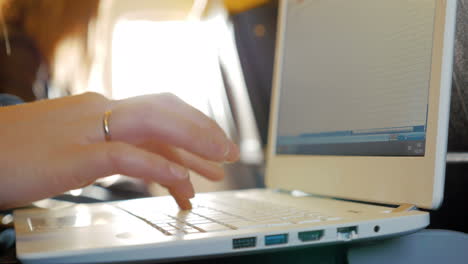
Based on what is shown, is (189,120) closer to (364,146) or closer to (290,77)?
(364,146)

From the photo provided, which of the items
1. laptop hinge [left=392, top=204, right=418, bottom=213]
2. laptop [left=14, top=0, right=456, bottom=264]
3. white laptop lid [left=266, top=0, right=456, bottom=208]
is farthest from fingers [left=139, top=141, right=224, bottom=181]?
laptop hinge [left=392, top=204, right=418, bottom=213]

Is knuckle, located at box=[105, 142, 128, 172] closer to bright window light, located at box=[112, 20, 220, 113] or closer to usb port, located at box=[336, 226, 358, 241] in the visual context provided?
usb port, located at box=[336, 226, 358, 241]

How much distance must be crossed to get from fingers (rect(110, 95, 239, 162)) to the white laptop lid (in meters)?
0.24

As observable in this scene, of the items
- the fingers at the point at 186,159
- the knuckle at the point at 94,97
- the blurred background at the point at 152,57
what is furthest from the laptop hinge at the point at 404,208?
the blurred background at the point at 152,57

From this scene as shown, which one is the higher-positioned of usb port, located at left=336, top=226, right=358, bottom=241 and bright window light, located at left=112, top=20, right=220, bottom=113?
bright window light, located at left=112, top=20, right=220, bottom=113

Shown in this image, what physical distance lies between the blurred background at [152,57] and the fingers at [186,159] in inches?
16.9

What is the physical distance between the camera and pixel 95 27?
127cm

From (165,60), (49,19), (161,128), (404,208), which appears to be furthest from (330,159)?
(49,19)

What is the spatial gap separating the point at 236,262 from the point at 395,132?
307mm

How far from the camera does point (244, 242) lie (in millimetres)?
454

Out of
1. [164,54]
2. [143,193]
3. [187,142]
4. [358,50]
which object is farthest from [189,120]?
[164,54]

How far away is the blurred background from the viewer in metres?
1.18

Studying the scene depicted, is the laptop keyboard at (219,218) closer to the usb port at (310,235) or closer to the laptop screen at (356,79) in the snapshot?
the usb port at (310,235)

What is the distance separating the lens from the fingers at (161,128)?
61 centimetres
